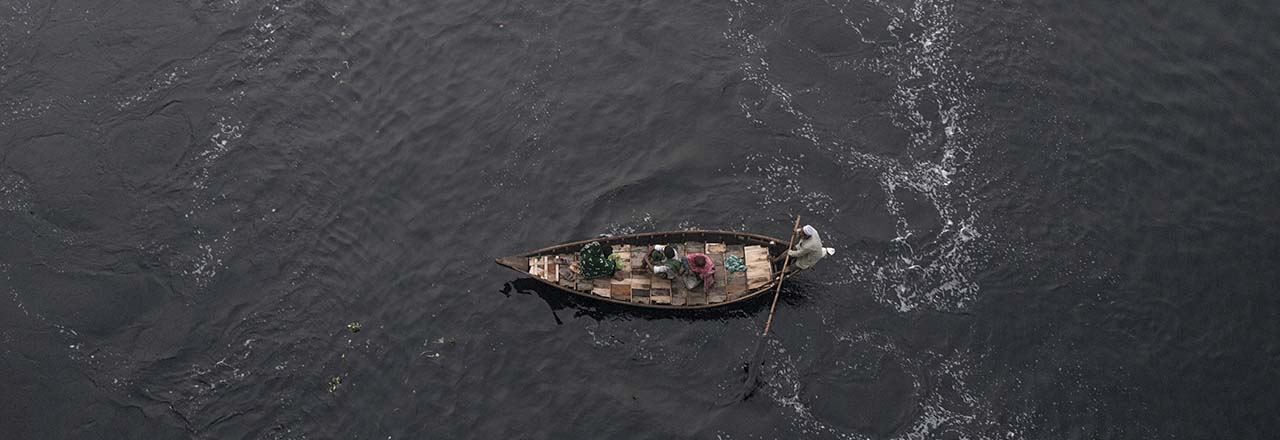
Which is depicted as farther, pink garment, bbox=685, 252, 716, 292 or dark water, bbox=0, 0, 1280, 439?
pink garment, bbox=685, 252, 716, 292

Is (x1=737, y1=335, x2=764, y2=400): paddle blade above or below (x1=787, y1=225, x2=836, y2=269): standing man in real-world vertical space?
below

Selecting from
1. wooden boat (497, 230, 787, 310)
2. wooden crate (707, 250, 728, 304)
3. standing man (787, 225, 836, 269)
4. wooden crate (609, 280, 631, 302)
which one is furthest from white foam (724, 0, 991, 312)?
wooden crate (609, 280, 631, 302)

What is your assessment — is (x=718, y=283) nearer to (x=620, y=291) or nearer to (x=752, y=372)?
(x=752, y=372)

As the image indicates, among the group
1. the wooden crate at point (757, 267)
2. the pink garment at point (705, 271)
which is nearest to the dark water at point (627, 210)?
the wooden crate at point (757, 267)

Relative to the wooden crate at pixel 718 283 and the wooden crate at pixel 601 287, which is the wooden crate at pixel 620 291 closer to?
the wooden crate at pixel 601 287

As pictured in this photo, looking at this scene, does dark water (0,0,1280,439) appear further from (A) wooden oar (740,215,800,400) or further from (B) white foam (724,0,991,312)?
(A) wooden oar (740,215,800,400)

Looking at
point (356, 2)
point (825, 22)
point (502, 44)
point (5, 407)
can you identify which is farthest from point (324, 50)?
point (825, 22)

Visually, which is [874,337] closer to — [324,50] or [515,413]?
[515,413]
